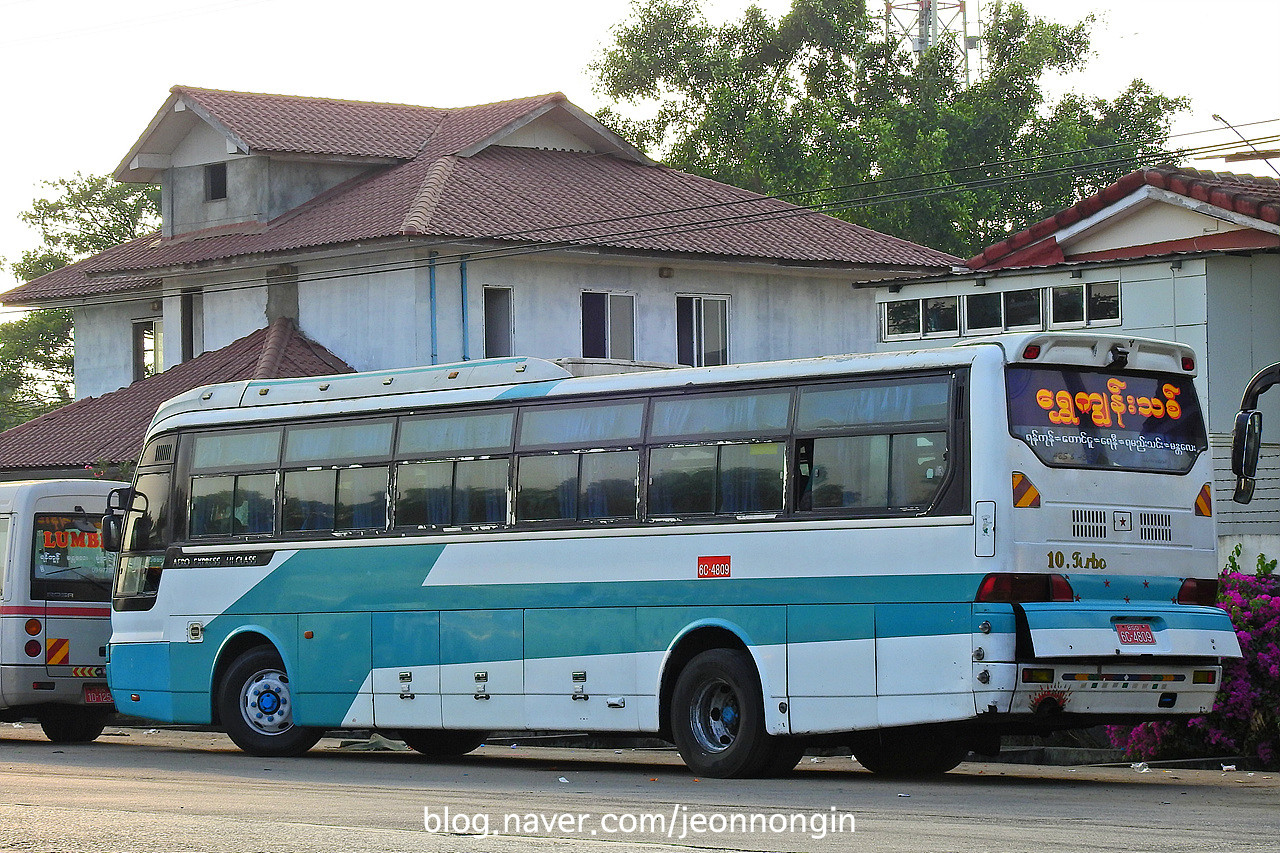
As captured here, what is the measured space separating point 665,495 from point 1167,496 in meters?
3.89

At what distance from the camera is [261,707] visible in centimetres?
1894

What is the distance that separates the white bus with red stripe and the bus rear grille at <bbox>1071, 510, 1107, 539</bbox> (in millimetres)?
12027

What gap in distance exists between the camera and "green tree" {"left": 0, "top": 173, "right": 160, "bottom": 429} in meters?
62.5

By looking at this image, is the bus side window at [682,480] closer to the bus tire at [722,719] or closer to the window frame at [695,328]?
the bus tire at [722,719]

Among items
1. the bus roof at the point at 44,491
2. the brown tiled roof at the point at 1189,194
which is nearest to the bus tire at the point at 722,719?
the bus roof at the point at 44,491

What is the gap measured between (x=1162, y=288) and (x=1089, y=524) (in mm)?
14509

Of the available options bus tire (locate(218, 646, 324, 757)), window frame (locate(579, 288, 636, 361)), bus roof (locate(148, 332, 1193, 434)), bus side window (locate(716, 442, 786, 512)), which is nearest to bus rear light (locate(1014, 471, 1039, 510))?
bus roof (locate(148, 332, 1193, 434))

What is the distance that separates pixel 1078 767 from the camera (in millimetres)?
17469

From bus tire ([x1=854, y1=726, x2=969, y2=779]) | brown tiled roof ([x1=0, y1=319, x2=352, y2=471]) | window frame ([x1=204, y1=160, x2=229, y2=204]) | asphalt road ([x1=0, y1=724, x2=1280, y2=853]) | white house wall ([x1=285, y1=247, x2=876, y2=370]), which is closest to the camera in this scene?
→ asphalt road ([x1=0, y1=724, x2=1280, y2=853])

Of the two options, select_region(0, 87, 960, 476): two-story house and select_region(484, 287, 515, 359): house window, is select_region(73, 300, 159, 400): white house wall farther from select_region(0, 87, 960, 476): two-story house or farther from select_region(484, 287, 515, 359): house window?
select_region(484, 287, 515, 359): house window

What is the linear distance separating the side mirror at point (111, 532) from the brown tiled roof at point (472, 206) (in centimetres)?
1279

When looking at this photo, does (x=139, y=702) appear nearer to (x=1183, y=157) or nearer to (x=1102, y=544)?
(x=1102, y=544)

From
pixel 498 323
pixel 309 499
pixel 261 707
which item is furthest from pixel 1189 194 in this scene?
pixel 261 707

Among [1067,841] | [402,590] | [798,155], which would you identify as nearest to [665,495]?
[402,590]
